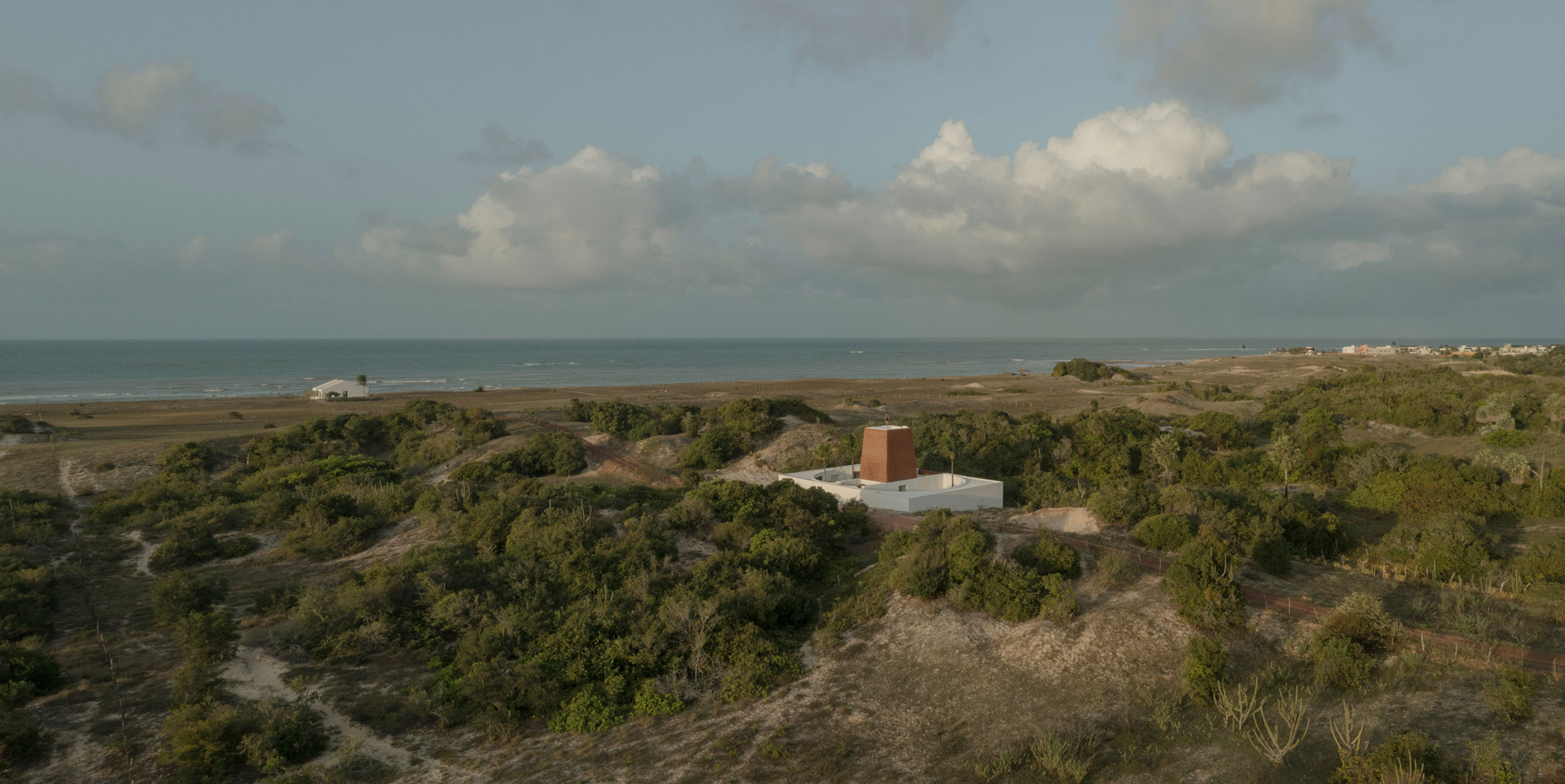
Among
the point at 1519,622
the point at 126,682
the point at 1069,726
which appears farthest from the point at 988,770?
the point at 126,682

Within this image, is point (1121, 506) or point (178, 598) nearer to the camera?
point (178, 598)

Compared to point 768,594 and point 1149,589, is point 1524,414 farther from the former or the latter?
point 768,594

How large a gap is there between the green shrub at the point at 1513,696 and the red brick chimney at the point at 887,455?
15.6 metres

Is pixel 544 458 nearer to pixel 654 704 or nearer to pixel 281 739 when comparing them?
pixel 281 739

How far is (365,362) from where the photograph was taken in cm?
13938

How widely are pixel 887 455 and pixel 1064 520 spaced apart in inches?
248

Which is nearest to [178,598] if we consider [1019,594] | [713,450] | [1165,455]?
[1019,594]

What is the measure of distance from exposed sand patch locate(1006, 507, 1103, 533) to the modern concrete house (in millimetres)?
2693

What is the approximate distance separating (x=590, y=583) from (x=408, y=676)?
3960 millimetres

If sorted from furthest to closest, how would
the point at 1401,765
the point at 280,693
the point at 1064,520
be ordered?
the point at 1064,520
the point at 280,693
the point at 1401,765

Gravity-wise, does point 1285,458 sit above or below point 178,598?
above

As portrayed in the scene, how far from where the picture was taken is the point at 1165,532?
17.8 metres

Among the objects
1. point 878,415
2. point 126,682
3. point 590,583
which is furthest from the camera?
point 878,415

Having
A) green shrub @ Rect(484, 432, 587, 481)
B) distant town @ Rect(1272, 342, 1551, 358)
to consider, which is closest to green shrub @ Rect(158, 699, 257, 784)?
green shrub @ Rect(484, 432, 587, 481)
